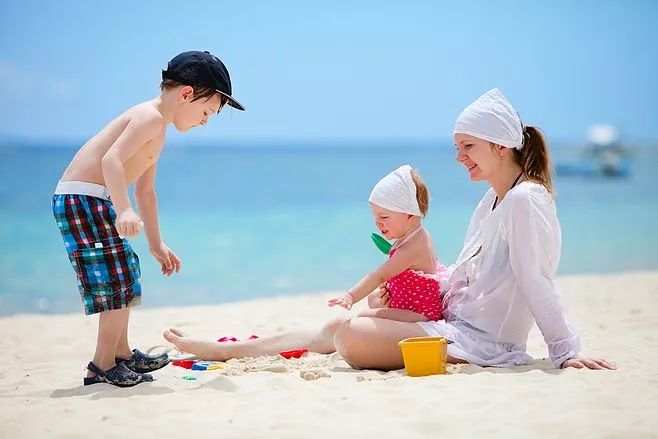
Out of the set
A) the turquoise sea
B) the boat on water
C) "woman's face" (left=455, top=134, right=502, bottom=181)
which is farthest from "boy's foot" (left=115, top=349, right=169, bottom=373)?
the boat on water

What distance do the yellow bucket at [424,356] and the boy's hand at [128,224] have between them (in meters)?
1.39

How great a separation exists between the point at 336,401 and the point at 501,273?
1.20 m

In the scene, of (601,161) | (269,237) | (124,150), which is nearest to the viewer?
(124,150)

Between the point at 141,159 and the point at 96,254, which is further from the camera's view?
the point at 141,159

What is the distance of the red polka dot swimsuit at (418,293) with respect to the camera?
4426 millimetres

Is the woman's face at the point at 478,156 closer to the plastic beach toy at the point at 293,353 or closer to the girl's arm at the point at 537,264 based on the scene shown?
the girl's arm at the point at 537,264

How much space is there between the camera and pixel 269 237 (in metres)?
16.7

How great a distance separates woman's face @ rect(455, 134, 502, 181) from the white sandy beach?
3.34 ft

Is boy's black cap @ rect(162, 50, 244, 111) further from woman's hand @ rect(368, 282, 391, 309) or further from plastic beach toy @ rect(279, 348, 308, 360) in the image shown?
plastic beach toy @ rect(279, 348, 308, 360)

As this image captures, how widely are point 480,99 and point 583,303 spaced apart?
3903 mm

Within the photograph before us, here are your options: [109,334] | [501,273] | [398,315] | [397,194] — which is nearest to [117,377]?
[109,334]

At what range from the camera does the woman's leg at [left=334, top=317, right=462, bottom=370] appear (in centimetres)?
427

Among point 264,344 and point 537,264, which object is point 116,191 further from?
point 537,264

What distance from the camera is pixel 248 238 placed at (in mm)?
16484
